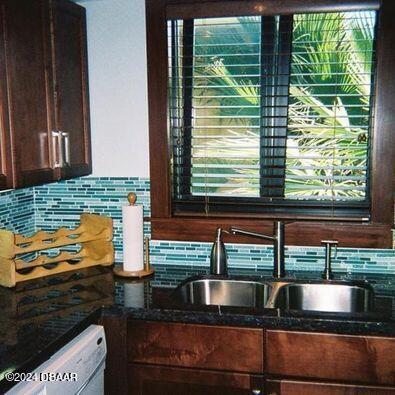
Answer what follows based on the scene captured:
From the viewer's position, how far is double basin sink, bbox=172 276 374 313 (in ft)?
7.14

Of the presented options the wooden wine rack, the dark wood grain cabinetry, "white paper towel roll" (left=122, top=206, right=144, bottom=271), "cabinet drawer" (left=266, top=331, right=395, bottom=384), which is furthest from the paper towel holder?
"cabinet drawer" (left=266, top=331, right=395, bottom=384)

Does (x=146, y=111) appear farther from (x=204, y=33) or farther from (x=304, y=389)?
(x=304, y=389)

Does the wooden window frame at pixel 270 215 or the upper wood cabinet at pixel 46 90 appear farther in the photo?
the wooden window frame at pixel 270 215

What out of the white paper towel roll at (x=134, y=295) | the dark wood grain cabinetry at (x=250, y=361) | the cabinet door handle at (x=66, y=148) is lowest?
the dark wood grain cabinetry at (x=250, y=361)

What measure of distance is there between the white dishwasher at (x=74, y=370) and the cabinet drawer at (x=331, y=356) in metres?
0.61

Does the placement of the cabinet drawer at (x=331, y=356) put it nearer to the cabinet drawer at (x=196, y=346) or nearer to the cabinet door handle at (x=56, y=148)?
the cabinet drawer at (x=196, y=346)

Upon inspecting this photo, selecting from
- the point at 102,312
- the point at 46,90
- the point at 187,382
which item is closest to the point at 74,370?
the point at 102,312

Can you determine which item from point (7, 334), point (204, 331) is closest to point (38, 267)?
point (7, 334)

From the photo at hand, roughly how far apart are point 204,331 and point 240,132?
1051 mm

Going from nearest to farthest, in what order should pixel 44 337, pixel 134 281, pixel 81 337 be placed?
pixel 44 337 → pixel 81 337 → pixel 134 281

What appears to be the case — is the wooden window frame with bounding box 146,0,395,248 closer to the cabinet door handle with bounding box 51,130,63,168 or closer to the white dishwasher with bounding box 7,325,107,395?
the cabinet door handle with bounding box 51,130,63,168

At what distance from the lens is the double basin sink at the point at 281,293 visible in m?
2.18

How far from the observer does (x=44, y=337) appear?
1.61 m

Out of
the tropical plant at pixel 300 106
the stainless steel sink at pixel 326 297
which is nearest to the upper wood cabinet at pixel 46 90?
the tropical plant at pixel 300 106
